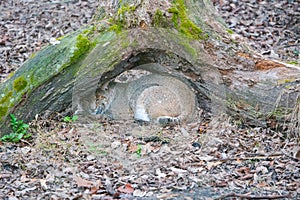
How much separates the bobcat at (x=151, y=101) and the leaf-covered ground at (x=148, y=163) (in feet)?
0.40

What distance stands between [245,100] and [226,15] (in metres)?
2.98

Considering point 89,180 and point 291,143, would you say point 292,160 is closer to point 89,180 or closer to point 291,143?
point 291,143

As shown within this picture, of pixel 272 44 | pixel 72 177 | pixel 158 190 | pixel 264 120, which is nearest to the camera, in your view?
pixel 158 190

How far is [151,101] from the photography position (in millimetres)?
4609

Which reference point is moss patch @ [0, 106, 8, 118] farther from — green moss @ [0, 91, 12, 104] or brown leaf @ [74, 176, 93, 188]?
brown leaf @ [74, 176, 93, 188]

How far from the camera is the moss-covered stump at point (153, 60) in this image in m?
4.27

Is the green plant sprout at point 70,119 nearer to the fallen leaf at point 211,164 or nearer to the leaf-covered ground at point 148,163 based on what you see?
the leaf-covered ground at point 148,163

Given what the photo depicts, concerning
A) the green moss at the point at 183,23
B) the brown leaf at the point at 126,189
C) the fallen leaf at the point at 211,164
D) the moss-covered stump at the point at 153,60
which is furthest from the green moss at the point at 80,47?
the fallen leaf at the point at 211,164

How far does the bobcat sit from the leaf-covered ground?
122mm

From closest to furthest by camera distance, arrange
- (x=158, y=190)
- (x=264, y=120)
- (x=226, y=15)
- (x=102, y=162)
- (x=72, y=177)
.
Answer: (x=158, y=190), (x=72, y=177), (x=102, y=162), (x=264, y=120), (x=226, y=15)

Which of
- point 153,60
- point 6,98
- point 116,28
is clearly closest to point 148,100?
point 153,60

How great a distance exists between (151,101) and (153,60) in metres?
0.42

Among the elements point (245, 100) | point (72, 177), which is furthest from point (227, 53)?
point (72, 177)

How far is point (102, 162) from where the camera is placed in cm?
395
